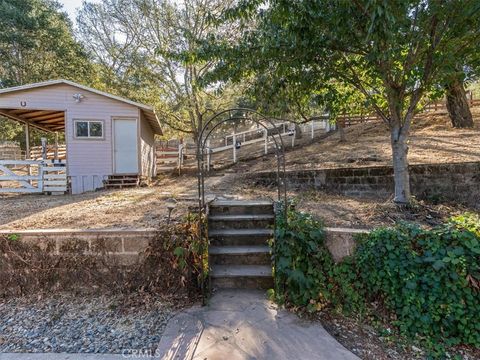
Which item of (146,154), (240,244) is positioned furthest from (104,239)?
(146,154)

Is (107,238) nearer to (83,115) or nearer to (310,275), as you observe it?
(310,275)

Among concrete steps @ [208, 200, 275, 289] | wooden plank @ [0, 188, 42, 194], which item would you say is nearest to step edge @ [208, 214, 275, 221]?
concrete steps @ [208, 200, 275, 289]

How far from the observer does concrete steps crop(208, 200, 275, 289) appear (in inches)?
133

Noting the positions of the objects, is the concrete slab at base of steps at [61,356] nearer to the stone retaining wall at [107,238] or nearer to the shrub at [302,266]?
the stone retaining wall at [107,238]

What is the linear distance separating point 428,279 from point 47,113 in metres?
11.6

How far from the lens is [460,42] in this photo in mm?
3994

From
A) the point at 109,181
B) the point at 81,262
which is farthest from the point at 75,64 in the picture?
the point at 81,262

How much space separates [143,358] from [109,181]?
322 inches

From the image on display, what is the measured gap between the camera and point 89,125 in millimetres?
9383

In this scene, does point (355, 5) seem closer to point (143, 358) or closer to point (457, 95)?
point (143, 358)

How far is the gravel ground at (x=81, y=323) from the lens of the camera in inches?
103

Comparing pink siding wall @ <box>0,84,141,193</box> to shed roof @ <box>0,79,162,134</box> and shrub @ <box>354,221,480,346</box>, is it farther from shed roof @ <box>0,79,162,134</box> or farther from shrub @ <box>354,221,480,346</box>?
shrub @ <box>354,221,480,346</box>

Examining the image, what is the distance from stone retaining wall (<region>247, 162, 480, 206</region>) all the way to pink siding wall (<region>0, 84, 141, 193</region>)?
608 centimetres

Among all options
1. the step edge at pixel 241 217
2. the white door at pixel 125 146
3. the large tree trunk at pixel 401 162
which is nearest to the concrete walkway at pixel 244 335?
the step edge at pixel 241 217
